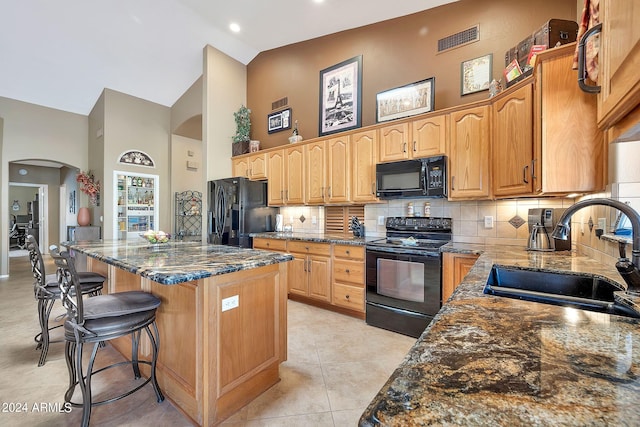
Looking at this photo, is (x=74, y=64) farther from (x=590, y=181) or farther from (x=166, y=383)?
(x=590, y=181)

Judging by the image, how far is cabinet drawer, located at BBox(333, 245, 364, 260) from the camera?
308 centimetres

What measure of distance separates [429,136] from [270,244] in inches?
96.9

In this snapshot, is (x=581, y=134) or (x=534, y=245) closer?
(x=581, y=134)

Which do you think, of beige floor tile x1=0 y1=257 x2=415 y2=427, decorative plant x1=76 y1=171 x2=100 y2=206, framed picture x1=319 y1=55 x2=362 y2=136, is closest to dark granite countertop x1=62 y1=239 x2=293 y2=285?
beige floor tile x1=0 y1=257 x2=415 y2=427

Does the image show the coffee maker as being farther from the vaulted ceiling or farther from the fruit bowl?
the fruit bowl

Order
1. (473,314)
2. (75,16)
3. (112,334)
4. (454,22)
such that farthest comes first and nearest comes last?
(75,16), (454,22), (112,334), (473,314)

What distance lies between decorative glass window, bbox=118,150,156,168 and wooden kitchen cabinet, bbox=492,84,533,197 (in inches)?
245

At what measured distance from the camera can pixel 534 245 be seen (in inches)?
88.0

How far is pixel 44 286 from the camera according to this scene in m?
2.21

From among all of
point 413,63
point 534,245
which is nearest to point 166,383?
point 534,245

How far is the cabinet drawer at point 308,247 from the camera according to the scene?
11.0 ft

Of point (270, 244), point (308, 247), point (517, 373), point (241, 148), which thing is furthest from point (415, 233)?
point (241, 148)

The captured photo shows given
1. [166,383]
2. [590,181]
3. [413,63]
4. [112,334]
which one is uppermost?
[413,63]

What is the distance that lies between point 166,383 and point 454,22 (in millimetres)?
4253
